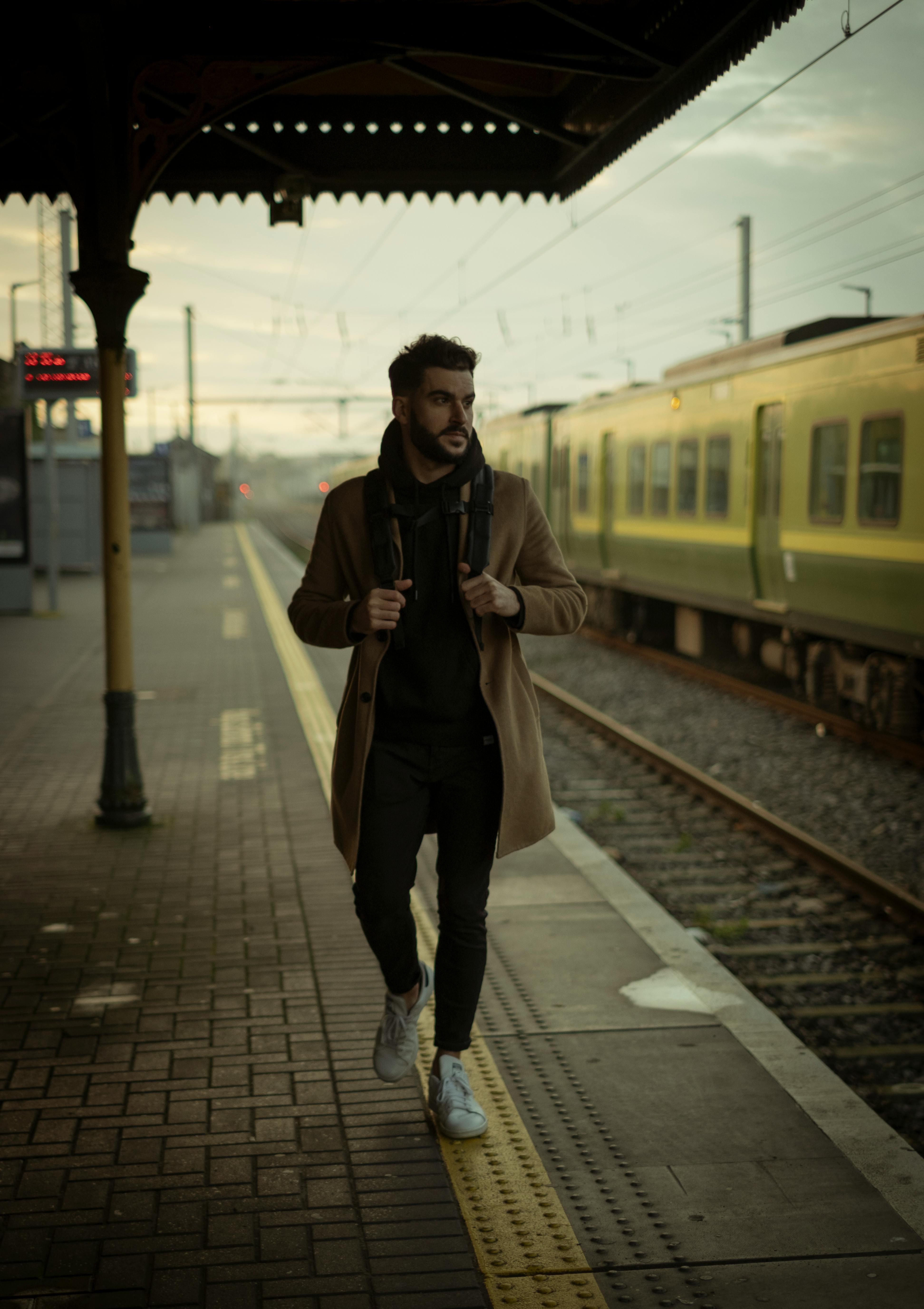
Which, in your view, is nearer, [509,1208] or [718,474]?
[509,1208]

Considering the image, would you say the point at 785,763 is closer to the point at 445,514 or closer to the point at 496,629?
the point at 496,629

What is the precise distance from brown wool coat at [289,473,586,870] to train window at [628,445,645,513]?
44.0 feet

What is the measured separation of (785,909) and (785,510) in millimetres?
6507

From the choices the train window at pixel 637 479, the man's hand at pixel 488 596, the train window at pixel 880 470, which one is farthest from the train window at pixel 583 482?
the man's hand at pixel 488 596

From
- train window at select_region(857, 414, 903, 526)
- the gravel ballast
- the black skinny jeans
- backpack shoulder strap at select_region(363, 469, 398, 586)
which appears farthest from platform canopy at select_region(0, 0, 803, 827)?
the gravel ballast

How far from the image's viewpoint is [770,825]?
7.71 m

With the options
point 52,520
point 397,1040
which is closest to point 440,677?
point 397,1040

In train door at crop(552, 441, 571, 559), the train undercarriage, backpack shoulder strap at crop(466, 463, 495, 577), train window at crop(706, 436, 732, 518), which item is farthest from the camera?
train door at crop(552, 441, 571, 559)

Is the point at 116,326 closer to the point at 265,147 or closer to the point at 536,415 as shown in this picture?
the point at 265,147

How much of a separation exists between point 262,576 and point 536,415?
7.42m

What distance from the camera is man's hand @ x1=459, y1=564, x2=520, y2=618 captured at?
10.7ft

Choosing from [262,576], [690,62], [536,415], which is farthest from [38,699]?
[262,576]

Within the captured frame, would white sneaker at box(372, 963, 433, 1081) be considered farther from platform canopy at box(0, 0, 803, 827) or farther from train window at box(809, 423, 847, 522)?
train window at box(809, 423, 847, 522)

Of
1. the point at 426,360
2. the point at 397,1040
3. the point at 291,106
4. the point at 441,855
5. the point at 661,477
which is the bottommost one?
the point at 397,1040
